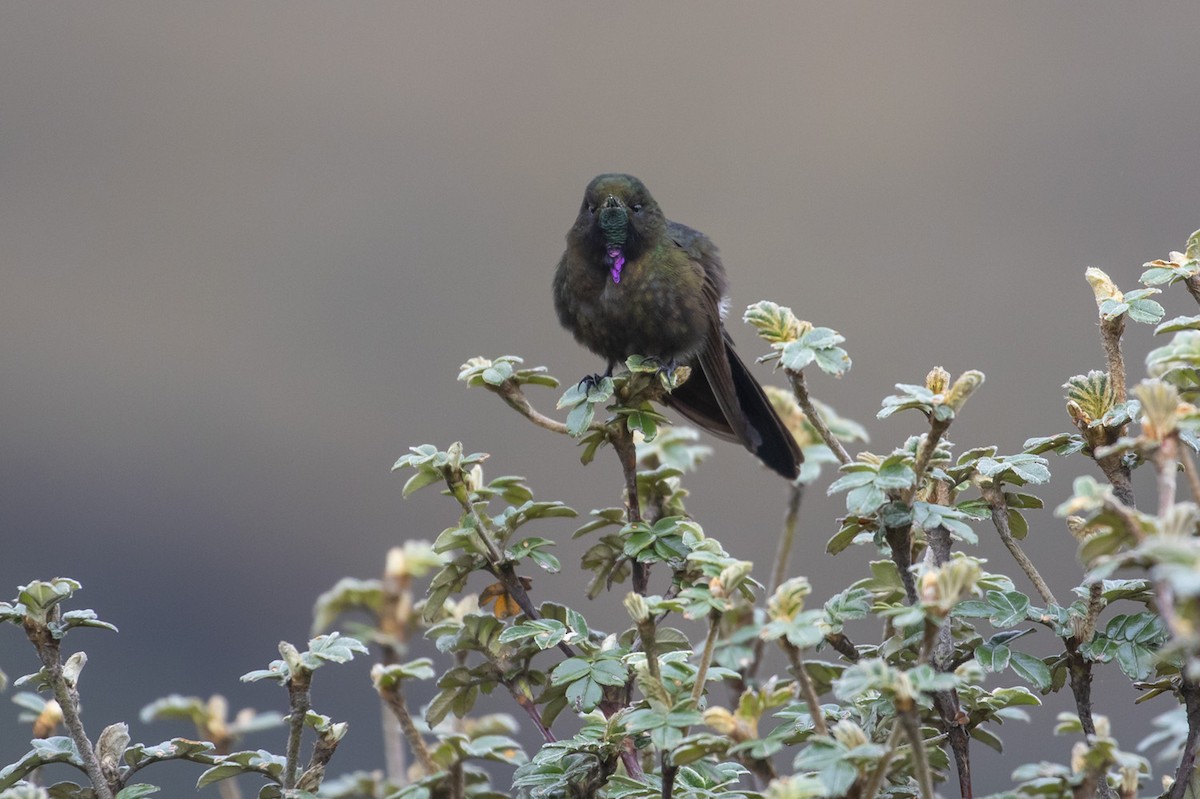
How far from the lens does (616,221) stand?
2.35m

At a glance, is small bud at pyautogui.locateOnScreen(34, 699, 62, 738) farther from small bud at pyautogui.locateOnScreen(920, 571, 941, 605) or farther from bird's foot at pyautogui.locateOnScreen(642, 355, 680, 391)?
small bud at pyautogui.locateOnScreen(920, 571, 941, 605)

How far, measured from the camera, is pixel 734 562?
89 centimetres

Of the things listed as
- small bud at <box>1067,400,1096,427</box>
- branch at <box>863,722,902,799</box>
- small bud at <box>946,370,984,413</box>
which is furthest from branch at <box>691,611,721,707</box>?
small bud at <box>1067,400,1096,427</box>

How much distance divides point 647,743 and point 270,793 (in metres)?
0.33

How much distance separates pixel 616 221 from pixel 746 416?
513mm

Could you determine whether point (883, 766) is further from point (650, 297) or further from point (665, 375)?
point (650, 297)

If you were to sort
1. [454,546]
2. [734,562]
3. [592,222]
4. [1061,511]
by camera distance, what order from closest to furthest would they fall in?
[1061,511], [734,562], [454,546], [592,222]

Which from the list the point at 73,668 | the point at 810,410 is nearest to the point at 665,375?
the point at 810,410

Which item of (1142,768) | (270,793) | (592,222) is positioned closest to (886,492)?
(1142,768)

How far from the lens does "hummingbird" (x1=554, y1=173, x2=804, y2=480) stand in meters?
2.16

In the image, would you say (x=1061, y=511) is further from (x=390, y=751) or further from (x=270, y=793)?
(x=270, y=793)

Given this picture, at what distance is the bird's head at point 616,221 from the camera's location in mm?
2350

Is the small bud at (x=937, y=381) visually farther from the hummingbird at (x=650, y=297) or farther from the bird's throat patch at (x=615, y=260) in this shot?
the bird's throat patch at (x=615, y=260)

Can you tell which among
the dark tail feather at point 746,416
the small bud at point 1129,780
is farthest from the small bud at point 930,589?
the dark tail feather at point 746,416
